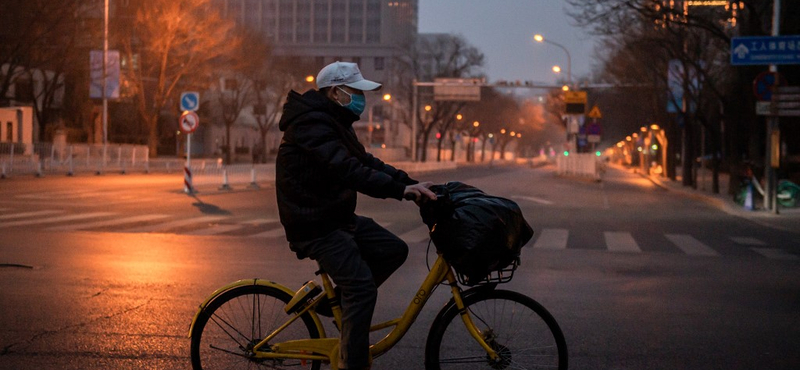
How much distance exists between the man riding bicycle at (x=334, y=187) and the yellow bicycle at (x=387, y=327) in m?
0.19

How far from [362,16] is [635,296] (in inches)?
5767

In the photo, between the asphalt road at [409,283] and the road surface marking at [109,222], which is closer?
the asphalt road at [409,283]

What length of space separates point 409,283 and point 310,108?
564 centimetres

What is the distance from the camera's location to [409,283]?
990 centimetres

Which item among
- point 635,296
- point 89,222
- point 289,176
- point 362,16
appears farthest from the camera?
point 362,16

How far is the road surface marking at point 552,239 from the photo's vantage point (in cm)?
1449

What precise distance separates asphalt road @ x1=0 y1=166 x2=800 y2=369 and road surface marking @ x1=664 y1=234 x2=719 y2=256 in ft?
0.13

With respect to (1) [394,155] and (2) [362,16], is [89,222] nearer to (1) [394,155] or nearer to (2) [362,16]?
(1) [394,155]

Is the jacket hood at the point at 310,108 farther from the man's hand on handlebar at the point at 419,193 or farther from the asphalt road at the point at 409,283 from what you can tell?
the asphalt road at the point at 409,283

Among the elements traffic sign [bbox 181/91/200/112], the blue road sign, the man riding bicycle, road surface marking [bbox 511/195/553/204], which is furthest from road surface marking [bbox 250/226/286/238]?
the blue road sign

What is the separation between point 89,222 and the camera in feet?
57.4

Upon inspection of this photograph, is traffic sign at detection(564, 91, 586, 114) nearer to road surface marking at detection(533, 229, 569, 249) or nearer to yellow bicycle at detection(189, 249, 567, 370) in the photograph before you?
road surface marking at detection(533, 229, 569, 249)

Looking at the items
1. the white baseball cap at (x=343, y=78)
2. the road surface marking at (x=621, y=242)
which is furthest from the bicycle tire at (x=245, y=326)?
the road surface marking at (x=621, y=242)

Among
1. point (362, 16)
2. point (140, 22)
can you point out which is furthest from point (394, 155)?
point (362, 16)
